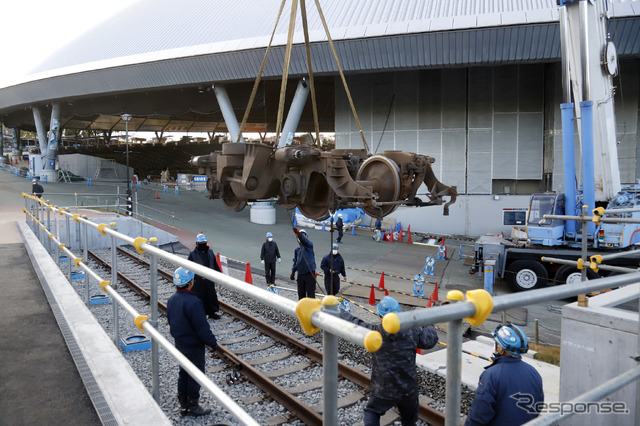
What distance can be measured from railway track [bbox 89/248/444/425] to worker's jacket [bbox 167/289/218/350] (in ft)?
5.51

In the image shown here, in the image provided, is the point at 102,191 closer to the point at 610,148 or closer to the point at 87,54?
the point at 87,54

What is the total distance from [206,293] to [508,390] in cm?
666

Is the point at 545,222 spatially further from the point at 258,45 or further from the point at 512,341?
the point at 258,45

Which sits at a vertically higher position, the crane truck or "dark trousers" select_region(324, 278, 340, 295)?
the crane truck

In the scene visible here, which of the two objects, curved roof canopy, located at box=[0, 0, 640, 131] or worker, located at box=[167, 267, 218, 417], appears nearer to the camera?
worker, located at box=[167, 267, 218, 417]

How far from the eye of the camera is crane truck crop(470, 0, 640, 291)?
42.7ft

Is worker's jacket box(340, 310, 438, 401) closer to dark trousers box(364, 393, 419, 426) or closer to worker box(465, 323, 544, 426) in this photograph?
dark trousers box(364, 393, 419, 426)

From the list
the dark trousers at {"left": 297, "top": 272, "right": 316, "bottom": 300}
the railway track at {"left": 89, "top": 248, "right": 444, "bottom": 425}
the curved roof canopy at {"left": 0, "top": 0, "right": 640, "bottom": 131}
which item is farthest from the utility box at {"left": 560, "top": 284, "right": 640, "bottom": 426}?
the curved roof canopy at {"left": 0, "top": 0, "right": 640, "bottom": 131}

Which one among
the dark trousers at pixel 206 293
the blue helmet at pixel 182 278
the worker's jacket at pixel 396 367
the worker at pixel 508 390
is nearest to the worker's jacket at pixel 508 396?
the worker at pixel 508 390

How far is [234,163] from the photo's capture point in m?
7.96

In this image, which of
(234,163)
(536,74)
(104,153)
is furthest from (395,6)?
(104,153)

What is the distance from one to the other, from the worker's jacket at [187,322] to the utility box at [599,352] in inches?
134

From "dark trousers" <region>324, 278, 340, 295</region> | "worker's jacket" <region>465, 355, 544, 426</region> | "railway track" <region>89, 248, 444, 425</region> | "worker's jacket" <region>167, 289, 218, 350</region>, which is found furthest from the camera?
"dark trousers" <region>324, 278, 340, 295</region>

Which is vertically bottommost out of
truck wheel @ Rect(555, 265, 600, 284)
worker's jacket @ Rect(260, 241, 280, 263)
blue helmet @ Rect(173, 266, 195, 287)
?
truck wheel @ Rect(555, 265, 600, 284)
